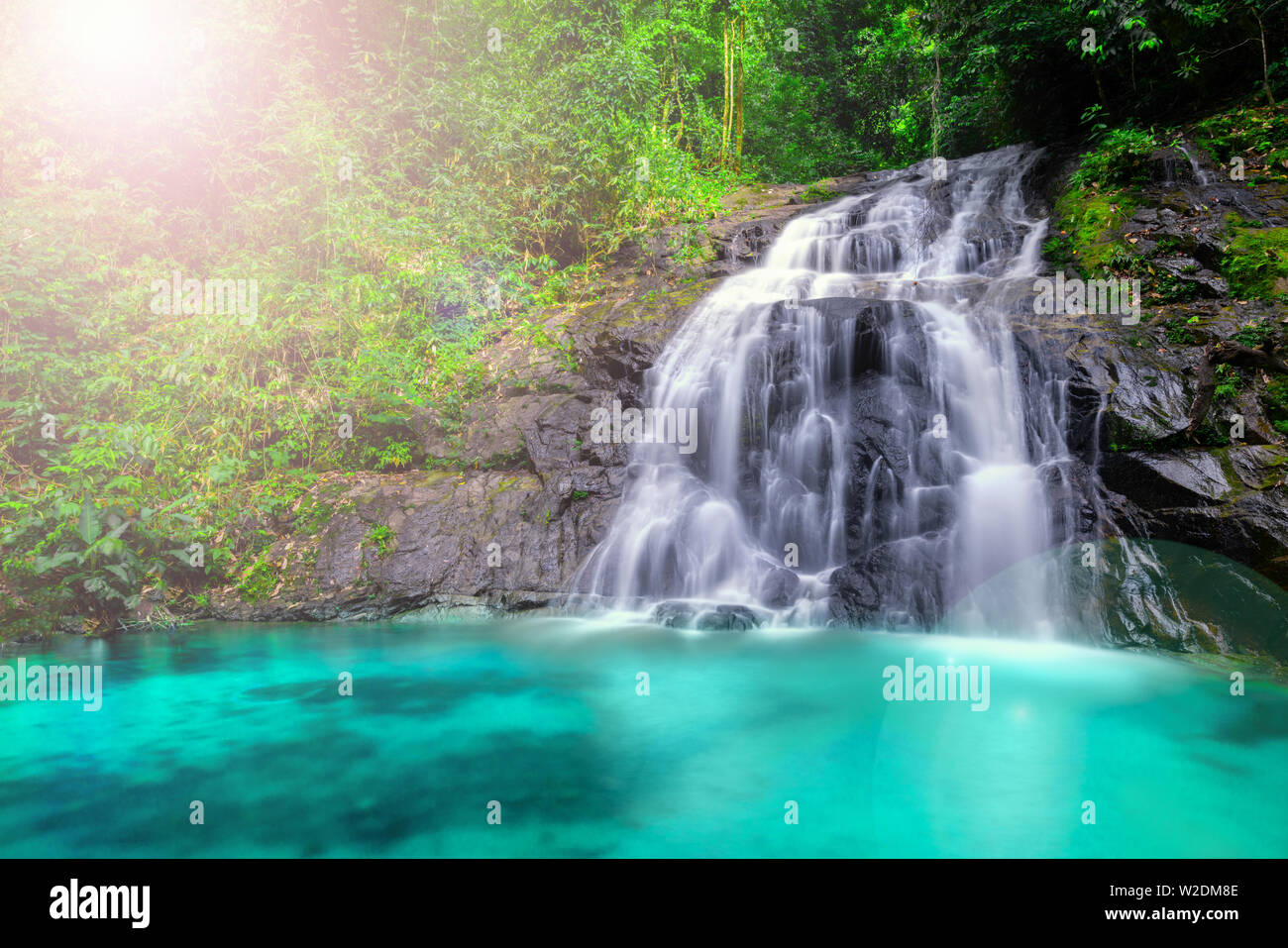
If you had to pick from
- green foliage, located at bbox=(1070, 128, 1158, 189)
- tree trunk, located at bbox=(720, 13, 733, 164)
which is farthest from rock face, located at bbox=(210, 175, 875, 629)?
tree trunk, located at bbox=(720, 13, 733, 164)

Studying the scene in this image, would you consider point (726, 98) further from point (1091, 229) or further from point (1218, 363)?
point (1218, 363)

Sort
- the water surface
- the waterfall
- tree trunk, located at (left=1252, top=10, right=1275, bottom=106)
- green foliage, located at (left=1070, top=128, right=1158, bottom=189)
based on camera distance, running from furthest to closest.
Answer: green foliage, located at (left=1070, top=128, right=1158, bottom=189)
tree trunk, located at (left=1252, top=10, right=1275, bottom=106)
the waterfall
the water surface

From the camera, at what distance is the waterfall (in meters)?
7.11

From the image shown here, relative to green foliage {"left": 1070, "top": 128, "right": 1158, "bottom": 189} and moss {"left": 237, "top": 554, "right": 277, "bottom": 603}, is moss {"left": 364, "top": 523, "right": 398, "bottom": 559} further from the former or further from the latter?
green foliage {"left": 1070, "top": 128, "right": 1158, "bottom": 189}

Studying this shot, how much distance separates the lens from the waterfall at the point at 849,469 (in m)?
7.11

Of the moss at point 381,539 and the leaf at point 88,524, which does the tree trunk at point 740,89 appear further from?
the leaf at point 88,524

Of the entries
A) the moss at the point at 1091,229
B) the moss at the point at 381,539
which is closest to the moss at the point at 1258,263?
the moss at the point at 1091,229

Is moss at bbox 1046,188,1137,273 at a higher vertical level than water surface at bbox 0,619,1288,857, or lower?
higher

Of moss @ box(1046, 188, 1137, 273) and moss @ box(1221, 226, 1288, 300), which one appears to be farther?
moss @ box(1046, 188, 1137, 273)

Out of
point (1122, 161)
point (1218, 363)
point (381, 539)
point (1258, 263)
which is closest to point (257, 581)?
point (381, 539)

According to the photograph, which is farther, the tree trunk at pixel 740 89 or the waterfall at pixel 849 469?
the tree trunk at pixel 740 89

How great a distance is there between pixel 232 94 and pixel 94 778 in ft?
46.5
